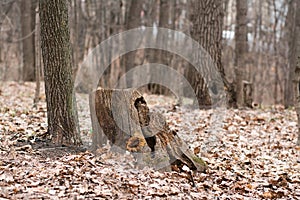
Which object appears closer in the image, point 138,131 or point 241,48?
point 138,131

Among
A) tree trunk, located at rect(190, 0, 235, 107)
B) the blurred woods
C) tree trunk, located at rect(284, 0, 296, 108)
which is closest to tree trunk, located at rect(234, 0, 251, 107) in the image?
the blurred woods

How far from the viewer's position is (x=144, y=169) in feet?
18.5

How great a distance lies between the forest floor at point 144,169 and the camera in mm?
4762

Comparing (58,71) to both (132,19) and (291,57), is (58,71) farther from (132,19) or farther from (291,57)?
(132,19)

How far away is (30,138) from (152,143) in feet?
6.42

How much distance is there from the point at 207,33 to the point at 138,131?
5.79m

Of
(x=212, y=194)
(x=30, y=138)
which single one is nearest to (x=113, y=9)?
(x=30, y=138)

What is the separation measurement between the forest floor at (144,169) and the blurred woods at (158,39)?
383 centimetres

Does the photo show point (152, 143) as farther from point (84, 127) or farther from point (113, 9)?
point (113, 9)

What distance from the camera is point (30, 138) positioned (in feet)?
21.4

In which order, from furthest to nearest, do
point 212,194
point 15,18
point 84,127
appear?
point 15,18
point 84,127
point 212,194

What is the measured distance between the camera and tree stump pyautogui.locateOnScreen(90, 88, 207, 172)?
18.7 feet

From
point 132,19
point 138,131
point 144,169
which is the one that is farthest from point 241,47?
point 144,169

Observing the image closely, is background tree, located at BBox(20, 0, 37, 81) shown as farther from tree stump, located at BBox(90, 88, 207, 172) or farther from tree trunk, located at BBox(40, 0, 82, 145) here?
tree stump, located at BBox(90, 88, 207, 172)
